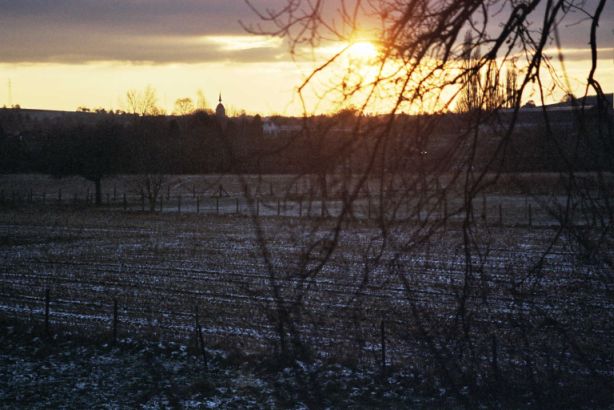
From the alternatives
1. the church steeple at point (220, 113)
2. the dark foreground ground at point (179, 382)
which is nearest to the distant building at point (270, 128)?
the church steeple at point (220, 113)

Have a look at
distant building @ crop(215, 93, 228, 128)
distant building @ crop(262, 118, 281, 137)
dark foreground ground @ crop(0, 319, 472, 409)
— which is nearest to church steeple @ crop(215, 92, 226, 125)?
distant building @ crop(215, 93, 228, 128)

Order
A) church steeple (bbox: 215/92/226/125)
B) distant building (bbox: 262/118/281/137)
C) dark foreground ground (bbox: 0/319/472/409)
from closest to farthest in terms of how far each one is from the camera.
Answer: distant building (bbox: 262/118/281/137)
church steeple (bbox: 215/92/226/125)
dark foreground ground (bbox: 0/319/472/409)

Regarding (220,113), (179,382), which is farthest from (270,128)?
(179,382)

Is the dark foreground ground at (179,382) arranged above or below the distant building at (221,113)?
below

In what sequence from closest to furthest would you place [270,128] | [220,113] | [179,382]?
[270,128] < [220,113] < [179,382]

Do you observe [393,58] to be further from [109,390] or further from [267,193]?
[109,390]

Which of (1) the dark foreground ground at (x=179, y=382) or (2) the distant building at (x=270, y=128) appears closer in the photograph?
(2) the distant building at (x=270, y=128)

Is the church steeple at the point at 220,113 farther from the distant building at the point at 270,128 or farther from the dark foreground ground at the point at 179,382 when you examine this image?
the dark foreground ground at the point at 179,382

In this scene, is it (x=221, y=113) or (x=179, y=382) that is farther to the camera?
(x=179, y=382)

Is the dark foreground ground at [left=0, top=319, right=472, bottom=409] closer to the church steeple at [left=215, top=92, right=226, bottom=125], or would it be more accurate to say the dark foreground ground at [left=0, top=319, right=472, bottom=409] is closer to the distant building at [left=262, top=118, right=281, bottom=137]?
the church steeple at [left=215, top=92, right=226, bottom=125]

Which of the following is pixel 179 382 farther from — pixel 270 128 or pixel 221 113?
pixel 270 128

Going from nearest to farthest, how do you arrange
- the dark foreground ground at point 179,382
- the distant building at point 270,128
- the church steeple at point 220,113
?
the distant building at point 270,128 < the church steeple at point 220,113 < the dark foreground ground at point 179,382

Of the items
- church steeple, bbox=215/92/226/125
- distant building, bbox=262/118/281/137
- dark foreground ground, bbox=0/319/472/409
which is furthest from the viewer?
dark foreground ground, bbox=0/319/472/409

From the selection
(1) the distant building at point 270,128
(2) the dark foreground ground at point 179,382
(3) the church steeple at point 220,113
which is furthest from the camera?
(2) the dark foreground ground at point 179,382
